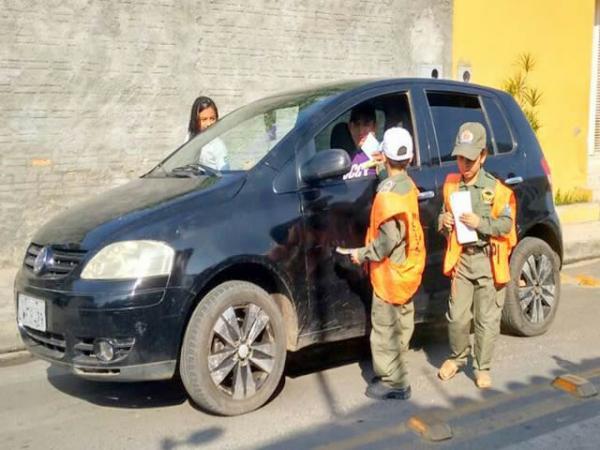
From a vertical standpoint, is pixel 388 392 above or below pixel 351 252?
below

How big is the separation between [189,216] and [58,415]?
1.47 meters

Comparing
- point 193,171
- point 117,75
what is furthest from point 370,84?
point 117,75

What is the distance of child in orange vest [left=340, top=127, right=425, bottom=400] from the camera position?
4543 millimetres

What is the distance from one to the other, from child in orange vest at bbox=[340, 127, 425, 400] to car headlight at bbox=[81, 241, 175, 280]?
114cm

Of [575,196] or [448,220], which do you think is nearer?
[448,220]

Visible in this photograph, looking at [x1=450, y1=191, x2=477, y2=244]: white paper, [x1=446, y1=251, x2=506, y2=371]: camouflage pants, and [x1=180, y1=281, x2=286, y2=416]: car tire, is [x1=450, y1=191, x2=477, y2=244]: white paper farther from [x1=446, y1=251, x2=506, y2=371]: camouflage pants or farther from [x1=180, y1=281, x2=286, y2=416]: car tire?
[x1=180, y1=281, x2=286, y2=416]: car tire

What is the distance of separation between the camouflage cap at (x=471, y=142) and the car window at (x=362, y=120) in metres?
0.57

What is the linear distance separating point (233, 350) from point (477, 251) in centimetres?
167

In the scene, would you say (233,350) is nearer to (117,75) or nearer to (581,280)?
(581,280)

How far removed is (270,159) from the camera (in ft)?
15.6

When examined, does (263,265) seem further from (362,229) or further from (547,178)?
(547,178)

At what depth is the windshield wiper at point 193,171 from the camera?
193 inches

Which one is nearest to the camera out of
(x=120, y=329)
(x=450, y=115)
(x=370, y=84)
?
(x=120, y=329)

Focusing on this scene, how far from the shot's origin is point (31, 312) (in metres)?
4.49
